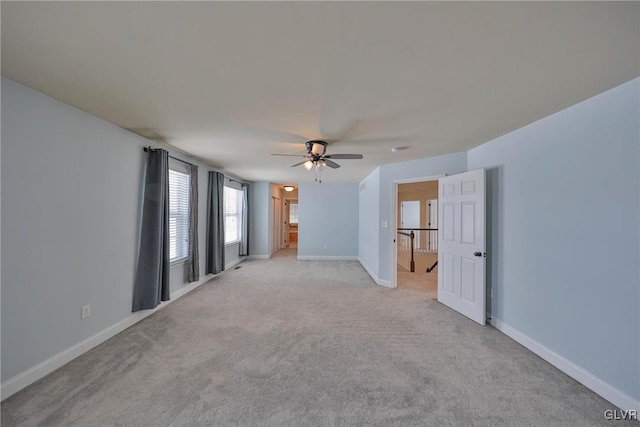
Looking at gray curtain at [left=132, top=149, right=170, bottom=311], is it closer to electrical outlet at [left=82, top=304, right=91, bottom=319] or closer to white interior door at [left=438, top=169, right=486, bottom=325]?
electrical outlet at [left=82, top=304, right=91, bottom=319]

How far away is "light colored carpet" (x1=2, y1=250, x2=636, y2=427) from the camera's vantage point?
68.1 inches

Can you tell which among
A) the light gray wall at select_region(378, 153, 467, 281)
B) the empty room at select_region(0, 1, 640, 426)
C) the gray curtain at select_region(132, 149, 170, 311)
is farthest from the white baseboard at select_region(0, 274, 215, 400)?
the light gray wall at select_region(378, 153, 467, 281)

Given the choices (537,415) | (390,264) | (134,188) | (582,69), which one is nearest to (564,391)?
(537,415)

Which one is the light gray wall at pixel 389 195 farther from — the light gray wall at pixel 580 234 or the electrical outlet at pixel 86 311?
the electrical outlet at pixel 86 311

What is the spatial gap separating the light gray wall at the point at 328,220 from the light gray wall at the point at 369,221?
0.97ft

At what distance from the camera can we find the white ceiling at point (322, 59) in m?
1.21

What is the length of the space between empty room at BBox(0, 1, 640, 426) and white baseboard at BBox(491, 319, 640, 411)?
0.5 inches

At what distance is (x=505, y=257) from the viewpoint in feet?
9.83

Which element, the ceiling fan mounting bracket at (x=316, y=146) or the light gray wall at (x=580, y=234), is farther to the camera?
the ceiling fan mounting bracket at (x=316, y=146)

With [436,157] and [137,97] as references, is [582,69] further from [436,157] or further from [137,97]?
[137,97]

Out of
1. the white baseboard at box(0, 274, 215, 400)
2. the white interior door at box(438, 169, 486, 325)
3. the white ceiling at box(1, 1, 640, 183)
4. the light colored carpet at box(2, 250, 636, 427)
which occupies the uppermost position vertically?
the white ceiling at box(1, 1, 640, 183)

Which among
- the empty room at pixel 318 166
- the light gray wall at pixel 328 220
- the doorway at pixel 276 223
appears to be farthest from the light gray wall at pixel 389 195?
the doorway at pixel 276 223

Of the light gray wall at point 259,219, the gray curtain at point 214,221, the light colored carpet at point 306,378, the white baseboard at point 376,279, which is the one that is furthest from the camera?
the light gray wall at point 259,219

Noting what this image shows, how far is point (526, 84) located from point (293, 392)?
2946 mm
